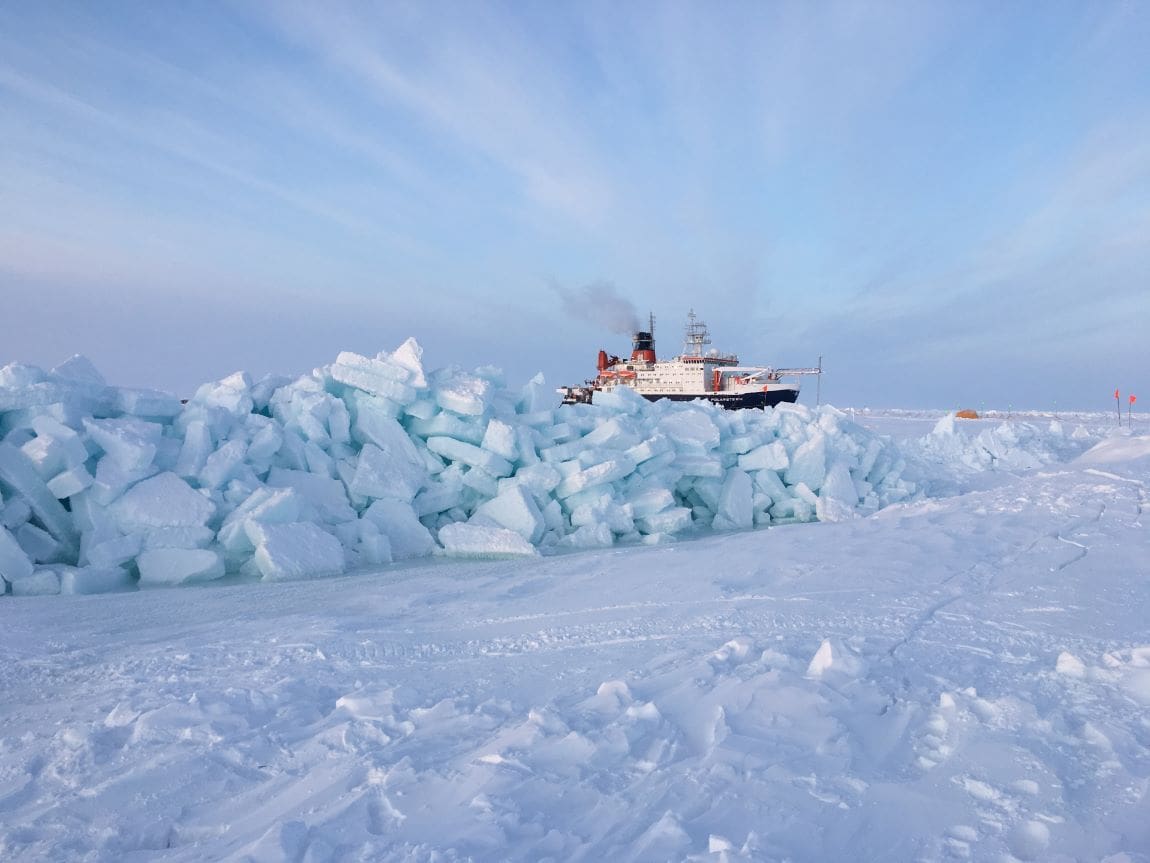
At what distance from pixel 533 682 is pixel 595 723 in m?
0.50

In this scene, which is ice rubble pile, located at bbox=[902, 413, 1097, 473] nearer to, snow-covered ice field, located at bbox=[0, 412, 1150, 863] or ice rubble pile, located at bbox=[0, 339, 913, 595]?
ice rubble pile, located at bbox=[0, 339, 913, 595]

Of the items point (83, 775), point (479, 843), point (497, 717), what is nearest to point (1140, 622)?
point (497, 717)

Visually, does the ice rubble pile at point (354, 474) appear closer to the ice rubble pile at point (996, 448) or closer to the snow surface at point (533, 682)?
the snow surface at point (533, 682)

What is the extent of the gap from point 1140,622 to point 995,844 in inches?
92.0

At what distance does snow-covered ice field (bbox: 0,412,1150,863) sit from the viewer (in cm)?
169

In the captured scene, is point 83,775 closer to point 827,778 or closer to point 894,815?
point 827,778

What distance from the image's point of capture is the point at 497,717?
230 cm

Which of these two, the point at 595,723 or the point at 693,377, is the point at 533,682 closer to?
the point at 595,723

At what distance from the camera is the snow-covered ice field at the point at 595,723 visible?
1.69 m

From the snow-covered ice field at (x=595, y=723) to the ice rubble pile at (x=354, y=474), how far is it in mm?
784

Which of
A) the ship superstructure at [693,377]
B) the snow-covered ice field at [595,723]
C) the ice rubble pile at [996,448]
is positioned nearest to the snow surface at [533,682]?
the snow-covered ice field at [595,723]

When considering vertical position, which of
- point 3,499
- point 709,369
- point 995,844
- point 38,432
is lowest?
point 995,844

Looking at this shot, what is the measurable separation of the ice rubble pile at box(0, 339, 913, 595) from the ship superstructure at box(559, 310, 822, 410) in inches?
841

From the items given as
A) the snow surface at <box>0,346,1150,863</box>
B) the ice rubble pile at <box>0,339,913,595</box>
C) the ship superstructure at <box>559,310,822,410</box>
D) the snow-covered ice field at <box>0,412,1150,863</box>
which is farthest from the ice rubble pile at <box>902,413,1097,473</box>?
the ship superstructure at <box>559,310,822,410</box>
